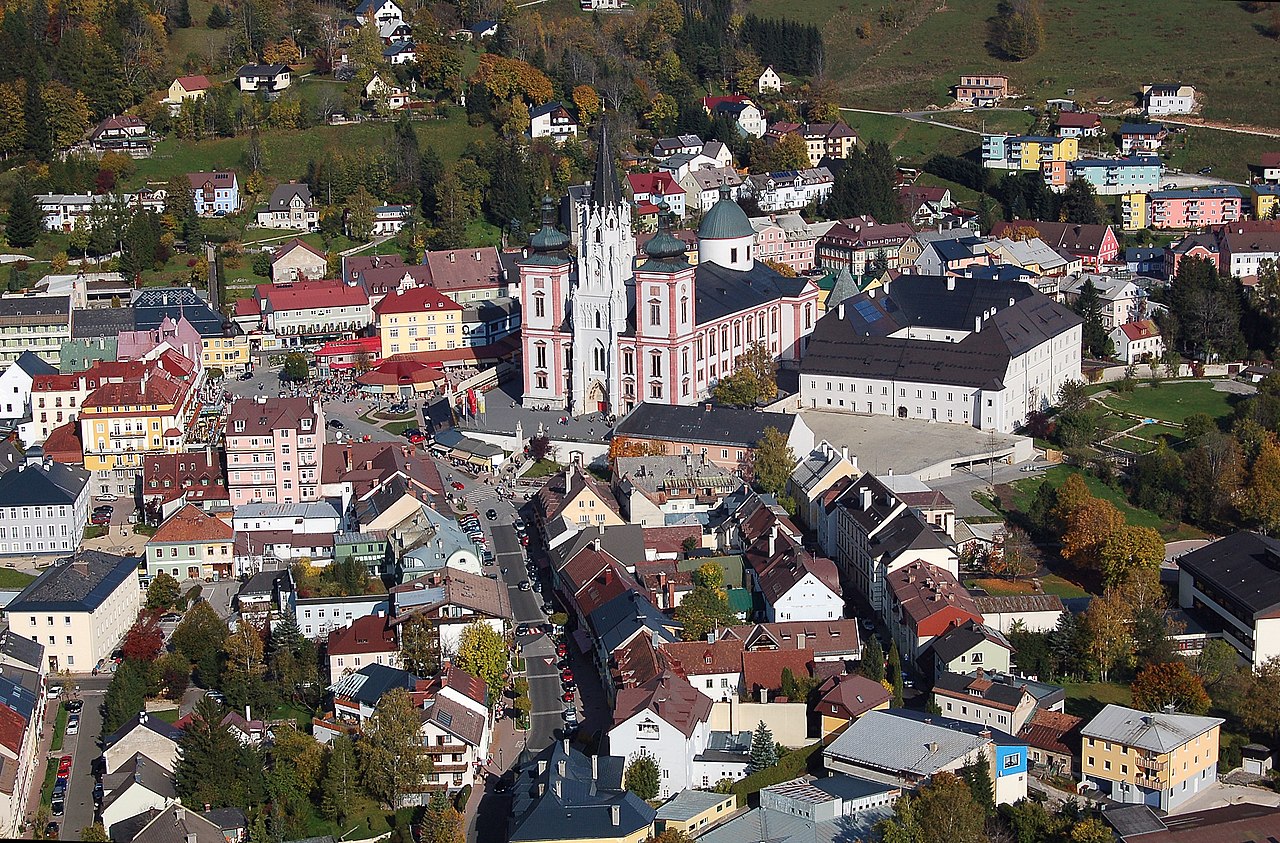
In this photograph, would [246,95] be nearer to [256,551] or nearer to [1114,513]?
[256,551]

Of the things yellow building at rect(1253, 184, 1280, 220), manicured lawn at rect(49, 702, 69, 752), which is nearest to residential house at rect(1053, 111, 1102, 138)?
yellow building at rect(1253, 184, 1280, 220)

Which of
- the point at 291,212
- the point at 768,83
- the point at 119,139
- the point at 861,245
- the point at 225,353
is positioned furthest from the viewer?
the point at 768,83

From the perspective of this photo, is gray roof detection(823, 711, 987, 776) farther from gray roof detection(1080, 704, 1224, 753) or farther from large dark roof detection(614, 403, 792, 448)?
large dark roof detection(614, 403, 792, 448)

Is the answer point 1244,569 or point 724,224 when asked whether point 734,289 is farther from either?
point 1244,569

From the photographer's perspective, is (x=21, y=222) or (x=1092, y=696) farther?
(x=21, y=222)

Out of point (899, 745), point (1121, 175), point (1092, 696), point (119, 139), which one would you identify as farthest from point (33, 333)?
point (1121, 175)

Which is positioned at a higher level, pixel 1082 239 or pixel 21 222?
pixel 21 222

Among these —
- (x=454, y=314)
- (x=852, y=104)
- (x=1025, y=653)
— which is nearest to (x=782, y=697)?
(x=1025, y=653)
